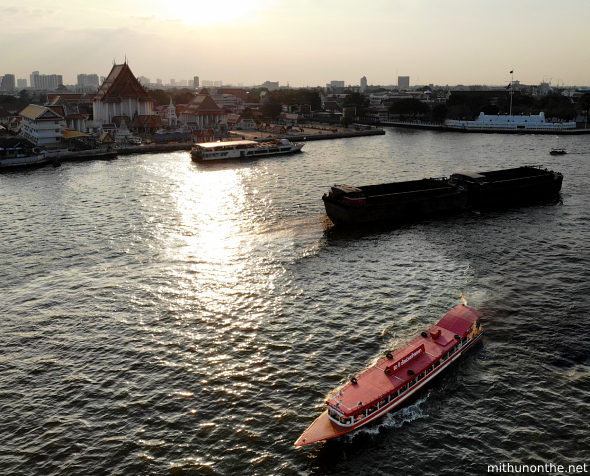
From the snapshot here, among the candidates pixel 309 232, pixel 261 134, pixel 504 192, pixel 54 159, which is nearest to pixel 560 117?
pixel 261 134

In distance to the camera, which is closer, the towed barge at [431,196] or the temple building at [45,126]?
the towed barge at [431,196]

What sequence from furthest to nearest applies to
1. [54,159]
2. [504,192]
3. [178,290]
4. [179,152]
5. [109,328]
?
[179,152]
[54,159]
[504,192]
[178,290]
[109,328]

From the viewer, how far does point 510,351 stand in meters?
24.4

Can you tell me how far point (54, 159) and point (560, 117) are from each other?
12816 centimetres

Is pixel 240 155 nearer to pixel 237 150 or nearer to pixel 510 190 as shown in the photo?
pixel 237 150

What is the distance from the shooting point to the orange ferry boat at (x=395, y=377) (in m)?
18.6

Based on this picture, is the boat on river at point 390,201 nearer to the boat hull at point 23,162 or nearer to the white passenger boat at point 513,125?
the boat hull at point 23,162

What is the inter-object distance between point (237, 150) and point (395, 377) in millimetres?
72709

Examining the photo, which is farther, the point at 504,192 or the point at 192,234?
the point at 504,192

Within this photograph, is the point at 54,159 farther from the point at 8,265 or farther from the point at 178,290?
the point at 178,290

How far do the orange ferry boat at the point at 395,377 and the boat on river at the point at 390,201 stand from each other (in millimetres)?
20745

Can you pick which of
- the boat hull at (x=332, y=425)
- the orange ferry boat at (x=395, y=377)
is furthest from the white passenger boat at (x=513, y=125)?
the boat hull at (x=332, y=425)

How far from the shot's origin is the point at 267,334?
86.6 ft

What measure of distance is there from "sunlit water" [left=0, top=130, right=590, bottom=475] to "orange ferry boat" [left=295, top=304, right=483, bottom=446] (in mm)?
773
